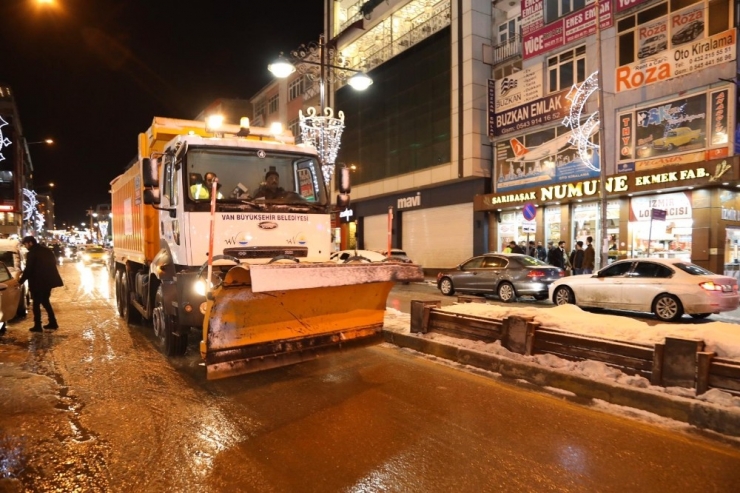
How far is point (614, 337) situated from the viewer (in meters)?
6.16

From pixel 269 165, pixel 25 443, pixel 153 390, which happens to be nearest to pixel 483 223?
pixel 269 165

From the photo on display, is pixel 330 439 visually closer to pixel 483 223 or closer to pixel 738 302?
pixel 738 302

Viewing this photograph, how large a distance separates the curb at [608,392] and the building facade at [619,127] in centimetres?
1160

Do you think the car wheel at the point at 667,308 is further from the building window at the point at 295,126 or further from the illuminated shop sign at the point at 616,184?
the building window at the point at 295,126

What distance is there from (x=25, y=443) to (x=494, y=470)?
4.03m

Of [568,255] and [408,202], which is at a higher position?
[408,202]

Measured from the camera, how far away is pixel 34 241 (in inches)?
389

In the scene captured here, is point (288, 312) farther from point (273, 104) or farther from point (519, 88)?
point (273, 104)

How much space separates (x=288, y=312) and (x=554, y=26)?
2160 centimetres

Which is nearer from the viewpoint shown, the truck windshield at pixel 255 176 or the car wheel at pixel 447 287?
the truck windshield at pixel 255 176

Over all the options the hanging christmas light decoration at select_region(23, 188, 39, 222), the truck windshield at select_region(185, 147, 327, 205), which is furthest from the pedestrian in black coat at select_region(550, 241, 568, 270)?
the hanging christmas light decoration at select_region(23, 188, 39, 222)

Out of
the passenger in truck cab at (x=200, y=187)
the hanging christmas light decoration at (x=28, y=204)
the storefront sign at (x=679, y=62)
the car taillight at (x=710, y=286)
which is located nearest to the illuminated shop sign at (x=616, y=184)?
the storefront sign at (x=679, y=62)

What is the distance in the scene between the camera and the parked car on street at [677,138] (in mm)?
18234

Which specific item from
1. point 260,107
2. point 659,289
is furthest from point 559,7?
point 260,107
